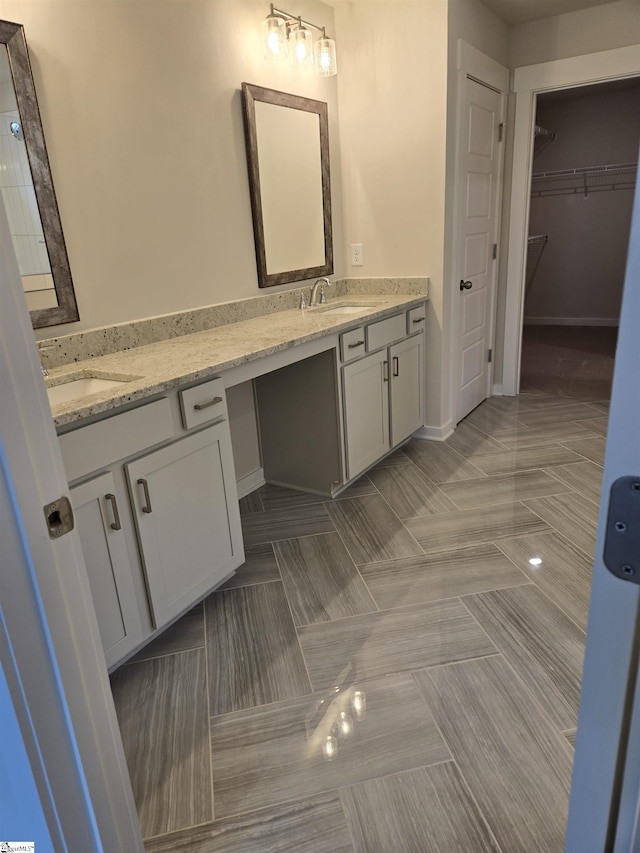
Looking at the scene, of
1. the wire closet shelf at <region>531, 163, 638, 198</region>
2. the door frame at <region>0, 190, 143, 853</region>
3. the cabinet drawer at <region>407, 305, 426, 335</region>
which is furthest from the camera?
the wire closet shelf at <region>531, 163, 638, 198</region>

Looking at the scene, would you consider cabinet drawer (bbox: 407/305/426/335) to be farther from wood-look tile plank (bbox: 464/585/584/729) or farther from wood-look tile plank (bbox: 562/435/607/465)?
wood-look tile plank (bbox: 464/585/584/729)

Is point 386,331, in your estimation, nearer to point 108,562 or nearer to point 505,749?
point 108,562

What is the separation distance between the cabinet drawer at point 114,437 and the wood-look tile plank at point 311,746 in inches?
32.1

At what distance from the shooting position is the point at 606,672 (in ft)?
1.75

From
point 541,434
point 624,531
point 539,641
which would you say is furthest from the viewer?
point 541,434

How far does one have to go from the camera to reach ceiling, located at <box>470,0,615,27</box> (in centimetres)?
328

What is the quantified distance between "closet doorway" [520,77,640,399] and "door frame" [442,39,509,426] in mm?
1926

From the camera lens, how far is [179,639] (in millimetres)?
1966

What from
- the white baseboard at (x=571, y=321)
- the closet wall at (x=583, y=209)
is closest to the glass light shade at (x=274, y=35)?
the closet wall at (x=583, y=209)

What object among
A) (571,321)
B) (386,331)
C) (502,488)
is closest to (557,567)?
(502,488)

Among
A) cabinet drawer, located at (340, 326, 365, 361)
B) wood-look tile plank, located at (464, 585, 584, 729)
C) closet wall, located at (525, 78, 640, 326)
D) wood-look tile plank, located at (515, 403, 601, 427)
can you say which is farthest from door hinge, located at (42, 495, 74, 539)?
closet wall, located at (525, 78, 640, 326)

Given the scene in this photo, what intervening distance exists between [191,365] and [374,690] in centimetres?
118

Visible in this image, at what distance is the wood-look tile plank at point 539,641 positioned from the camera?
163 centimetres

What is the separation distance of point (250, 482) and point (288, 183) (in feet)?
5.28
